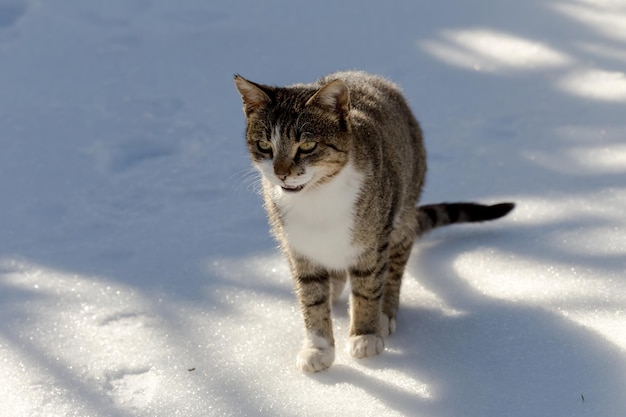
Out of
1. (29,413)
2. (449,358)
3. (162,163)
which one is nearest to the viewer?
(29,413)

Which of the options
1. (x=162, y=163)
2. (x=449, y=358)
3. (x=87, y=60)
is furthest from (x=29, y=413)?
(x=87, y=60)

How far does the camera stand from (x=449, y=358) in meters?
3.48

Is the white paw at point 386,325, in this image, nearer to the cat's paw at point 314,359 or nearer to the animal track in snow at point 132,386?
the cat's paw at point 314,359

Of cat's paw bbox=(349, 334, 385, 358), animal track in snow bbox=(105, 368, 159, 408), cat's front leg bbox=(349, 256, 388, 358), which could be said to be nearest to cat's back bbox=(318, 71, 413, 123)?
cat's front leg bbox=(349, 256, 388, 358)

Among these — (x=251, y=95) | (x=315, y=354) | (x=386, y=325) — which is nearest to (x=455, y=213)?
(x=386, y=325)

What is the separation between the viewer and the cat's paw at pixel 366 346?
3.56 meters

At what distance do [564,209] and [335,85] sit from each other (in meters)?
1.58

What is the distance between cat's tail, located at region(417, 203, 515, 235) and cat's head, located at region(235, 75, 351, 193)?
977 millimetres

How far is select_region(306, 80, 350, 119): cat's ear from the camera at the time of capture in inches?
131

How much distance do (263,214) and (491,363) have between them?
1.55 metres

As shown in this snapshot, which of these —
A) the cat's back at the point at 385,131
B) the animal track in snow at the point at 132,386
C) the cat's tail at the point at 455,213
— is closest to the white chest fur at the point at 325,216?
the cat's back at the point at 385,131

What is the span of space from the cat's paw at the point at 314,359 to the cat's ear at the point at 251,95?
91 cm

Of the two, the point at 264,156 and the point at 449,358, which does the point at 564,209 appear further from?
the point at 264,156

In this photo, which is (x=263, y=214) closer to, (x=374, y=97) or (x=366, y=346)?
(x=374, y=97)
